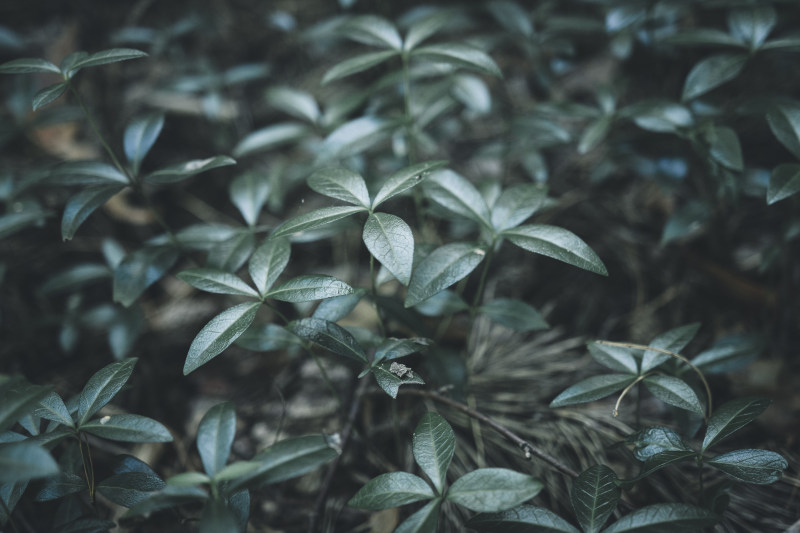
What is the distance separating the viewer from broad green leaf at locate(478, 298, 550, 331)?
4.33 feet

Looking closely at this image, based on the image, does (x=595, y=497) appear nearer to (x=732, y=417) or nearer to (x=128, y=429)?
(x=732, y=417)

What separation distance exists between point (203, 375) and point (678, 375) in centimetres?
141

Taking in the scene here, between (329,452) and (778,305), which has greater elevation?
(329,452)

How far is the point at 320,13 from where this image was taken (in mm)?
2465

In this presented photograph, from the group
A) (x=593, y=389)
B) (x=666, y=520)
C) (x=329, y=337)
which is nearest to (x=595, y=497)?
(x=666, y=520)

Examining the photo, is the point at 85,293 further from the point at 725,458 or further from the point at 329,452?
the point at 725,458

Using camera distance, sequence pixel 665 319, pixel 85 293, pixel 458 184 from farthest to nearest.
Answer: pixel 85 293 → pixel 665 319 → pixel 458 184

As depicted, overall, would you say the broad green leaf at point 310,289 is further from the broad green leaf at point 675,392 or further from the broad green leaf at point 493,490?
the broad green leaf at point 675,392

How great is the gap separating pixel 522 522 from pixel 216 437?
599 millimetres

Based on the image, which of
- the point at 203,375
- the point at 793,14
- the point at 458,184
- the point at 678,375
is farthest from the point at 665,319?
the point at 203,375

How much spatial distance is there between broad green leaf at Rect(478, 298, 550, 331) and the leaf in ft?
2.40

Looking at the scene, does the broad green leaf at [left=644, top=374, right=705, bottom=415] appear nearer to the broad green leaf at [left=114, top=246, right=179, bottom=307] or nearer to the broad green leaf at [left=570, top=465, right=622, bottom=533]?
the broad green leaf at [left=570, top=465, right=622, bottom=533]

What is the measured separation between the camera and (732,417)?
1.04m

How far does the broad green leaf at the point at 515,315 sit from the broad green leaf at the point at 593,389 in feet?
0.66
